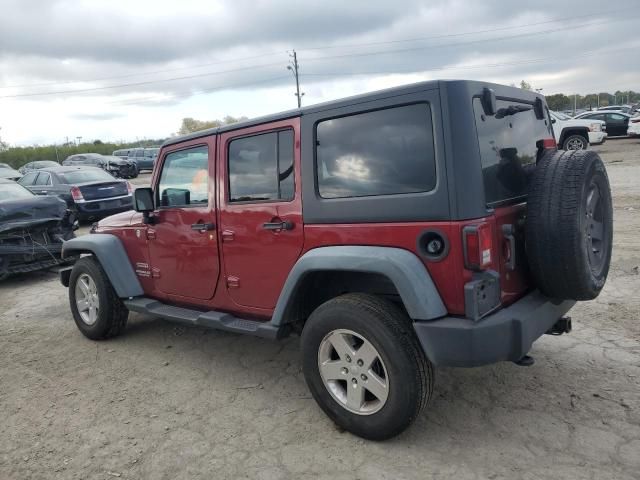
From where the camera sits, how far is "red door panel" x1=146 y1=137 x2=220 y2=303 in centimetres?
394

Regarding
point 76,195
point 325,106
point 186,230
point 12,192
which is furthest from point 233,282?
point 76,195

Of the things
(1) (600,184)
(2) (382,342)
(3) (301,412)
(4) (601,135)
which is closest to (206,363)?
(3) (301,412)

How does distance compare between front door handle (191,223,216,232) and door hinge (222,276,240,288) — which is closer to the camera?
door hinge (222,276,240,288)

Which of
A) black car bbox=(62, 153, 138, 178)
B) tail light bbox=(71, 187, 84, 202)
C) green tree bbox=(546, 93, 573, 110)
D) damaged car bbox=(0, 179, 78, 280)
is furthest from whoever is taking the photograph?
green tree bbox=(546, 93, 573, 110)

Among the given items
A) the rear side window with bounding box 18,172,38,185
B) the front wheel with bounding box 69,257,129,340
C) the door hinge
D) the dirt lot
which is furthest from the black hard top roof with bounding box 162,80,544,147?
the rear side window with bounding box 18,172,38,185

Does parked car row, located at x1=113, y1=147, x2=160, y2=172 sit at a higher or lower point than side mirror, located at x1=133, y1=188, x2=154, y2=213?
higher

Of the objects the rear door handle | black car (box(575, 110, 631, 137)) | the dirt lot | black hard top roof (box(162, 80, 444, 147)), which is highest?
black car (box(575, 110, 631, 137))

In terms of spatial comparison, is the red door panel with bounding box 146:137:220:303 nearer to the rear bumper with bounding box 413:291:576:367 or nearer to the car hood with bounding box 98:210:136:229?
the car hood with bounding box 98:210:136:229

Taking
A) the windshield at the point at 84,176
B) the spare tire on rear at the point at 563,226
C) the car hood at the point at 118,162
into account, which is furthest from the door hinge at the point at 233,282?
the car hood at the point at 118,162

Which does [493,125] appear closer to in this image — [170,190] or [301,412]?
[301,412]

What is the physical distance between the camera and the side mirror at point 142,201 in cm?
427

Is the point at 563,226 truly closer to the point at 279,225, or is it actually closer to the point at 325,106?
the point at 325,106

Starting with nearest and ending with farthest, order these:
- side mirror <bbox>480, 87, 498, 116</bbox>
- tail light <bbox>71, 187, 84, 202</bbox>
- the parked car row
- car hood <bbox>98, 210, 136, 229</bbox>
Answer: side mirror <bbox>480, 87, 498, 116</bbox> → car hood <bbox>98, 210, 136, 229</bbox> → tail light <bbox>71, 187, 84, 202</bbox> → the parked car row

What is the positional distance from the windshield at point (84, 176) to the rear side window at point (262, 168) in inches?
388
